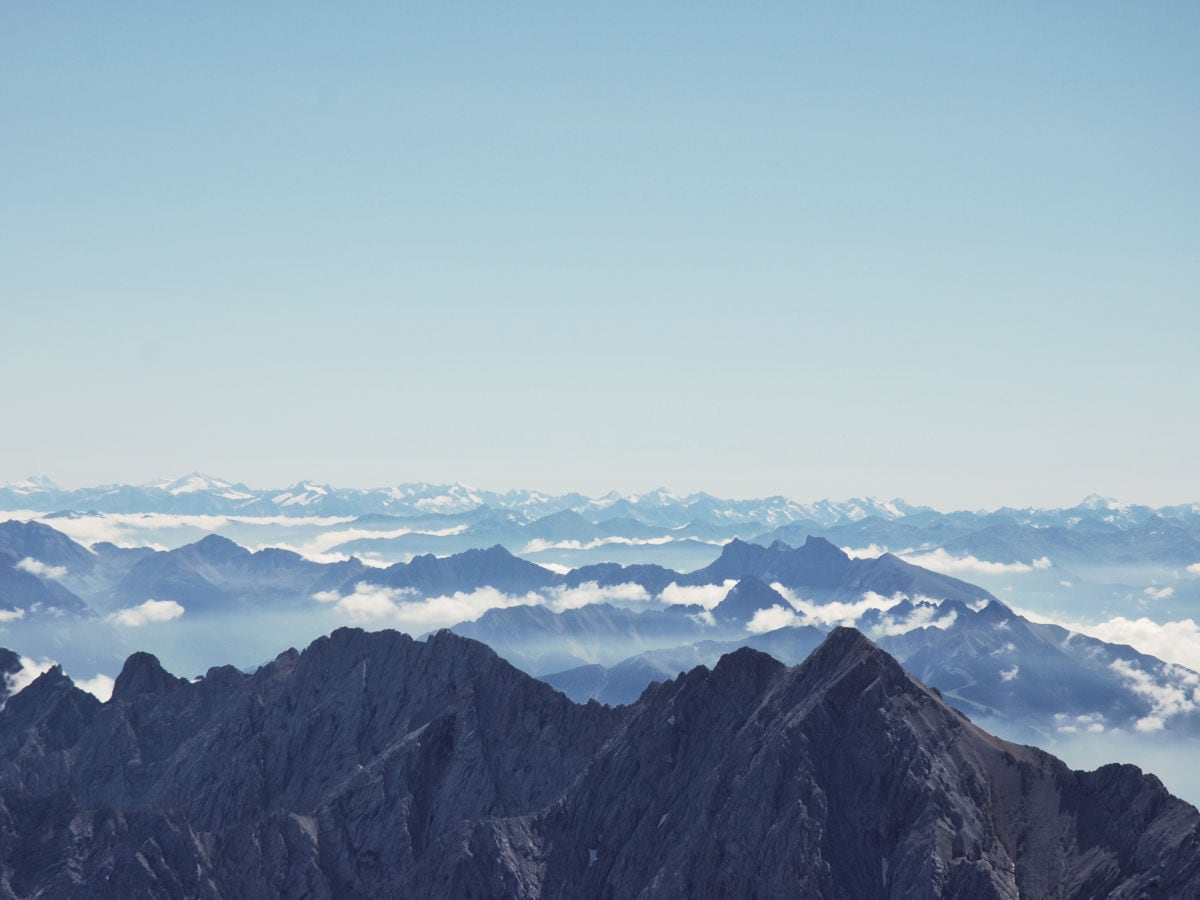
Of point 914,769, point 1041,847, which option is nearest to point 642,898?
point 914,769

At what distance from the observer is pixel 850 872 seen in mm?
185500

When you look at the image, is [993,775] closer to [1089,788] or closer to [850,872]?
[1089,788]

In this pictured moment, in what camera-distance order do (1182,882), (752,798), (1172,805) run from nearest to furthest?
(1182,882)
(1172,805)
(752,798)

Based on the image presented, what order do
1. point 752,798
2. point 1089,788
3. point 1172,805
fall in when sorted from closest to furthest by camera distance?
point 1172,805 < point 1089,788 < point 752,798

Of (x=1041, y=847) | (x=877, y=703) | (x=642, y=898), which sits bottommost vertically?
(x=642, y=898)

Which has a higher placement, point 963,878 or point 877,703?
point 877,703

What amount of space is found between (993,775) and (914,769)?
1297 cm

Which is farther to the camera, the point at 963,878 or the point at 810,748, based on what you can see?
the point at 810,748

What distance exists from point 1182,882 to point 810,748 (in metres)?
53.9

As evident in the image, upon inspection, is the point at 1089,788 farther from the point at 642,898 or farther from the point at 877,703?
the point at 642,898

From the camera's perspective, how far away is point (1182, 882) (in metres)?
158

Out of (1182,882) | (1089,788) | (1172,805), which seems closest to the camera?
(1182,882)

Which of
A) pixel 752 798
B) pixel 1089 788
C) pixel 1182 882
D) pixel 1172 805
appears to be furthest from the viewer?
pixel 752 798

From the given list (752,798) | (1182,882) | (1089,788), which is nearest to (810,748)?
(752,798)
